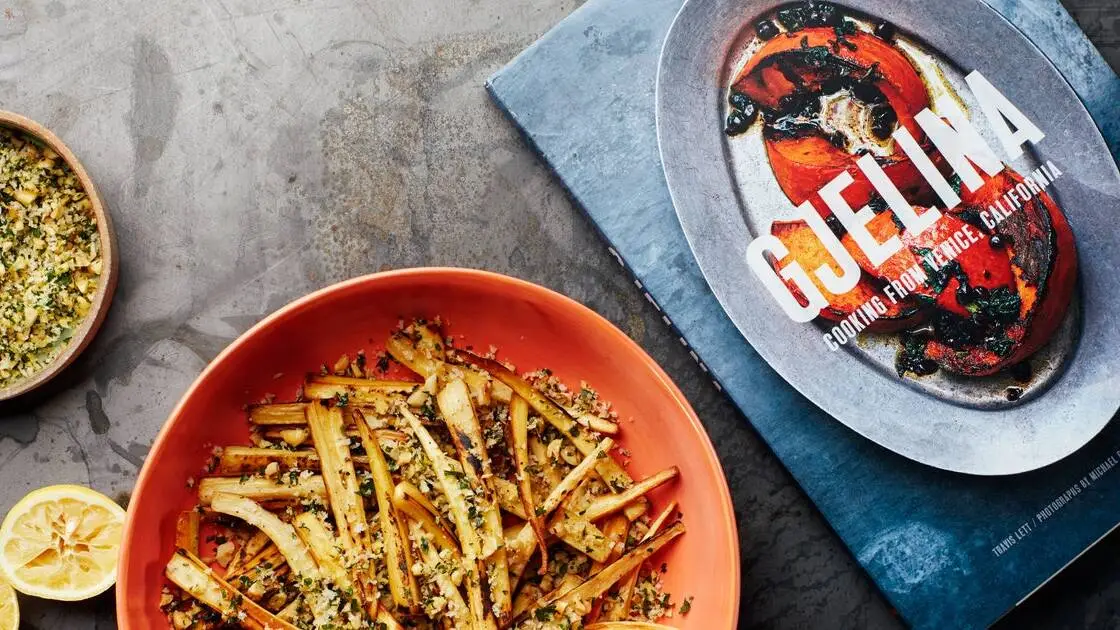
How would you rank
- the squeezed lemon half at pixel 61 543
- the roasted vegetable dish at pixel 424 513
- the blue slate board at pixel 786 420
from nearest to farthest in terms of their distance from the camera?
1. the roasted vegetable dish at pixel 424 513
2. the squeezed lemon half at pixel 61 543
3. the blue slate board at pixel 786 420

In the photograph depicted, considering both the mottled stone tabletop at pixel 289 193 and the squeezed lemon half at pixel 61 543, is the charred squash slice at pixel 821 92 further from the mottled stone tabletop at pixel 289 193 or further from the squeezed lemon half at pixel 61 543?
the squeezed lemon half at pixel 61 543

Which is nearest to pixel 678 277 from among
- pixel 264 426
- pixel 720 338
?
pixel 720 338

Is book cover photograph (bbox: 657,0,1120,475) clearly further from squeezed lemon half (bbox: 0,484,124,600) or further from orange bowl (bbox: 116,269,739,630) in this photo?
squeezed lemon half (bbox: 0,484,124,600)

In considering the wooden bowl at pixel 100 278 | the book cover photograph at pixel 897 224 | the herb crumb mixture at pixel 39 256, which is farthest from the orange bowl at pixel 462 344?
the herb crumb mixture at pixel 39 256

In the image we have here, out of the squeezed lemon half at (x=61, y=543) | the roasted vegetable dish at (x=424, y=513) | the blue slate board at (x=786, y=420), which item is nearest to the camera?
the roasted vegetable dish at (x=424, y=513)

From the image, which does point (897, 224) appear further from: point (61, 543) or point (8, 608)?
point (8, 608)

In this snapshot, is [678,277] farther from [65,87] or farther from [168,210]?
[65,87]
